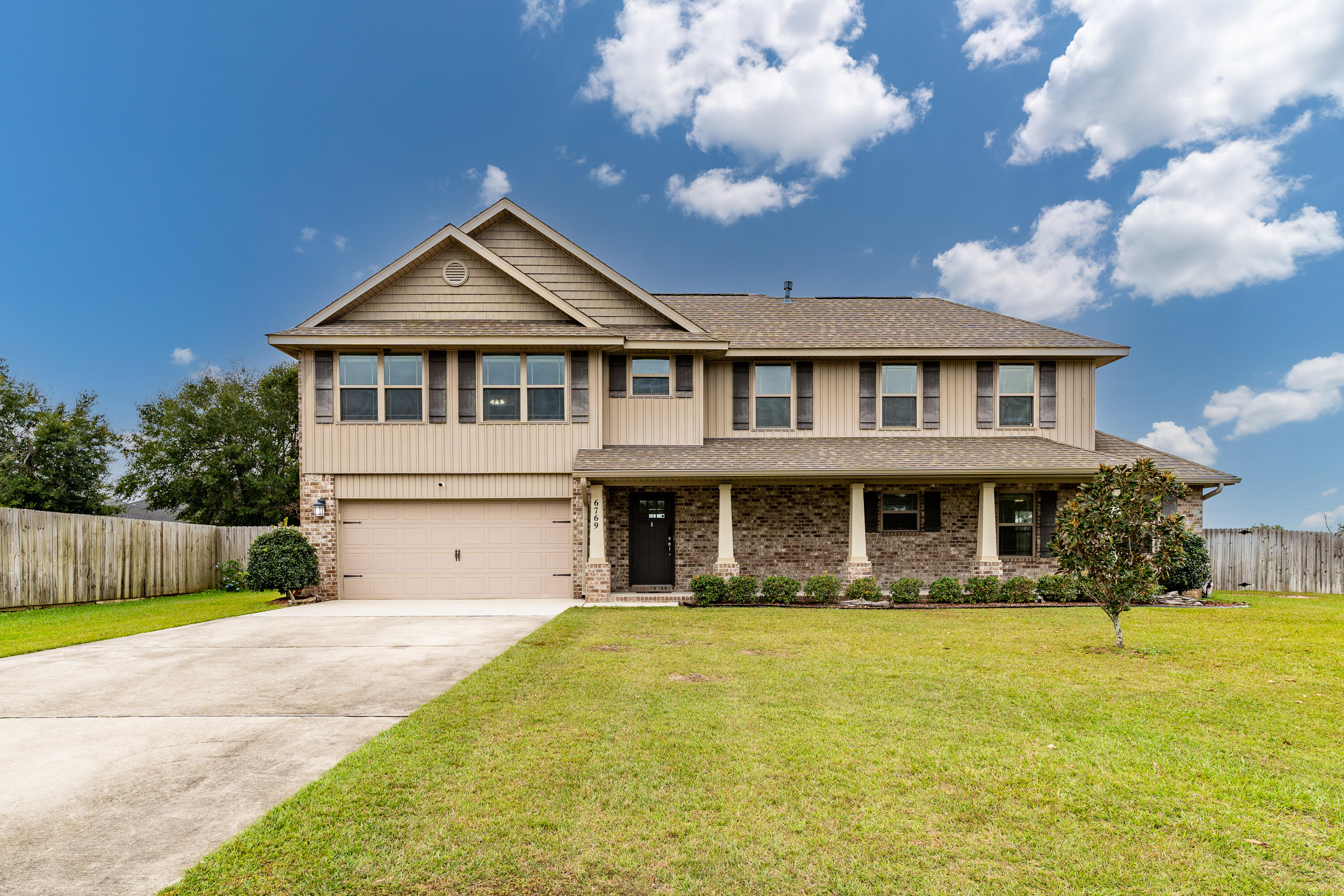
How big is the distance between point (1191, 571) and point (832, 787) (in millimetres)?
14100

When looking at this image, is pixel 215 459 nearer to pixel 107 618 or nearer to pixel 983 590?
pixel 107 618

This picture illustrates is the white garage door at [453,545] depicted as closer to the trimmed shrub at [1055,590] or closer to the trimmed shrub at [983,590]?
the trimmed shrub at [983,590]

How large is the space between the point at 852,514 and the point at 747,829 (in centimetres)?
1147

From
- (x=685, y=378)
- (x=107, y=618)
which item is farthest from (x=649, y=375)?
(x=107, y=618)

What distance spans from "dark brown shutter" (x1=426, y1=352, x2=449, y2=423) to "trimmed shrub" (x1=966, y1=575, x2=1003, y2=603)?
11.0 meters

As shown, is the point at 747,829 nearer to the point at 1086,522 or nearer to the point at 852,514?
the point at 1086,522

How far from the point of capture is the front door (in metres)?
15.5

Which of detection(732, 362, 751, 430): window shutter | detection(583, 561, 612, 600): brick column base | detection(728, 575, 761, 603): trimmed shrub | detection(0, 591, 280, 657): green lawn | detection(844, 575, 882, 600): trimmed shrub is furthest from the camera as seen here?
detection(732, 362, 751, 430): window shutter

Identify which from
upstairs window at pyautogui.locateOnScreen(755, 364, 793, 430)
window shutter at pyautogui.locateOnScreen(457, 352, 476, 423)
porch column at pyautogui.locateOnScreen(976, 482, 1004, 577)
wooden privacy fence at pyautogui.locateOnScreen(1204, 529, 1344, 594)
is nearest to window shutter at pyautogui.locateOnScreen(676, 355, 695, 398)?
upstairs window at pyautogui.locateOnScreen(755, 364, 793, 430)

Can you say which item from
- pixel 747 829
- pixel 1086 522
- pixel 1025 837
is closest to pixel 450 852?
pixel 747 829

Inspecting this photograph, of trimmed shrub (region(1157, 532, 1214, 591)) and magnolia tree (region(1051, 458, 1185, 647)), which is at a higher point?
magnolia tree (region(1051, 458, 1185, 647))

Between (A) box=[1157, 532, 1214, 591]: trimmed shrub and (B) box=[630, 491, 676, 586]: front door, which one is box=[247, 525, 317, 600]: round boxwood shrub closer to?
(B) box=[630, 491, 676, 586]: front door

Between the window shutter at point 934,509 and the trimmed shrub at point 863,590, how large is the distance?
8.66ft

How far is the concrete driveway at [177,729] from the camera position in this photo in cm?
355
